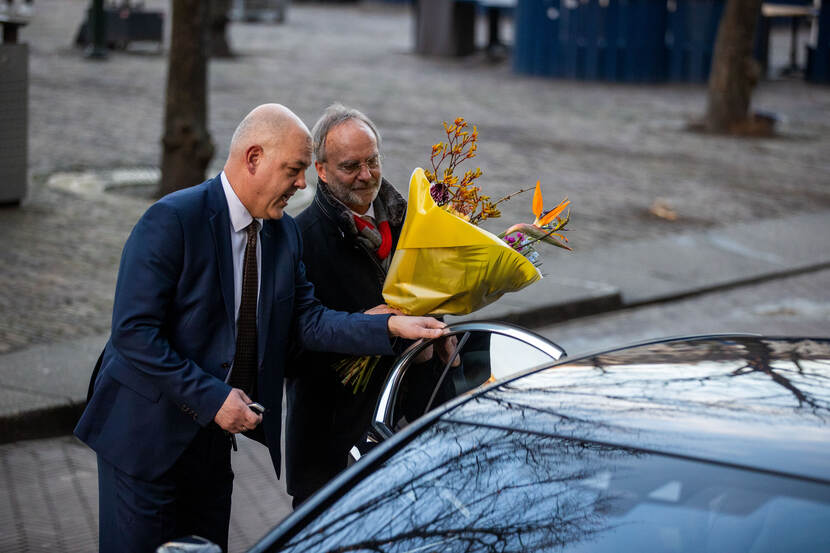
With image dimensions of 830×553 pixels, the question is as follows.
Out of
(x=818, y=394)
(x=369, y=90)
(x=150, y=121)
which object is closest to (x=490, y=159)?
(x=150, y=121)

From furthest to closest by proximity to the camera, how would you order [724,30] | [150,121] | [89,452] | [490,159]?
1. [724,30]
2. [150,121]
3. [490,159]
4. [89,452]

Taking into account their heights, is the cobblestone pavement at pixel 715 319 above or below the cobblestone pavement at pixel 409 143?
below

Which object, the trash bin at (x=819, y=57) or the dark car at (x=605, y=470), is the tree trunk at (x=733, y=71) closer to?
the trash bin at (x=819, y=57)

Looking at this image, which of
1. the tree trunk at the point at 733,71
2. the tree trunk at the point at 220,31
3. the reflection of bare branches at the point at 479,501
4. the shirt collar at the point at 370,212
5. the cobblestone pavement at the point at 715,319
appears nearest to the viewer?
the reflection of bare branches at the point at 479,501

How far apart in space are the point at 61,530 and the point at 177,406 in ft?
6.15

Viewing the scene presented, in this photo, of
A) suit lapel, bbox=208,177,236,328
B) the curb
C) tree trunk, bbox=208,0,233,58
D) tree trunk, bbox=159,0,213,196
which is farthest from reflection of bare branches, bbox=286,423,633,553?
tree trunk, bbox=208,0,233,58

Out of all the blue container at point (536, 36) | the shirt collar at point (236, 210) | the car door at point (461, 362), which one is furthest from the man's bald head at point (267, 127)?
the blue container at point (536, 36)

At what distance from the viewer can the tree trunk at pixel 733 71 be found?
1664 cm

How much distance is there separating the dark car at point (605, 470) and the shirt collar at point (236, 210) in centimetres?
84

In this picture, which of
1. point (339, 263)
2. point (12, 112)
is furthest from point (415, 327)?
point (12, 112)

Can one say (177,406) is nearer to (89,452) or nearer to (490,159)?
(89,452)

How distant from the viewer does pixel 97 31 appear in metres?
20.6

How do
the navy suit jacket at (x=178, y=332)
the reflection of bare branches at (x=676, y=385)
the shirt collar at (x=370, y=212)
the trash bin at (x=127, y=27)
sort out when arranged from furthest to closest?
the trash bin at (x=127, y=27) → the shirt collar at (x=370, y=212) → the navy suit jacket at (x=178, y=332) → the reflection of bare branches at (x=676, y=385)

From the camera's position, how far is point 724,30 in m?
16.9
